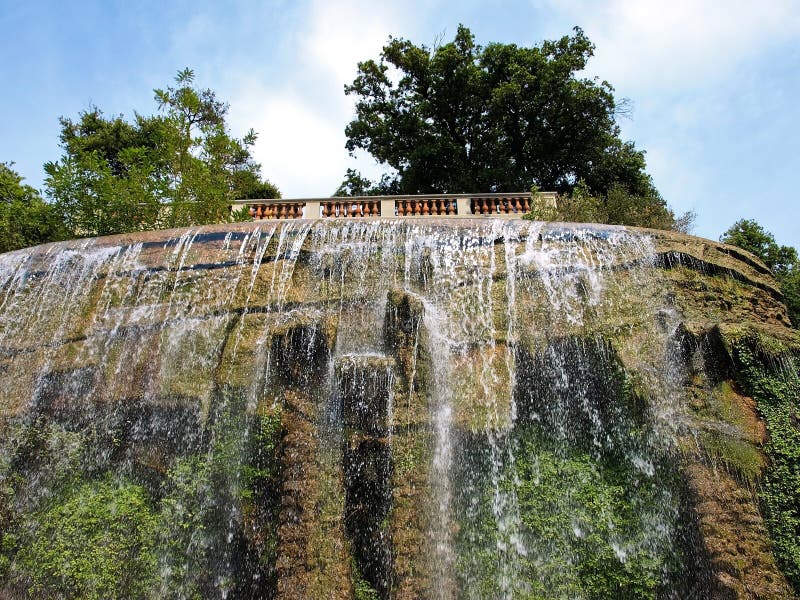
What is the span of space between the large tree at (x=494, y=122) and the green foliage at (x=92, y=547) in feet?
56.5

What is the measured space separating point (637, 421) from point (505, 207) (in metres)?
7.77

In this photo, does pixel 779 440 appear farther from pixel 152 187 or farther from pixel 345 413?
pixel 152 187

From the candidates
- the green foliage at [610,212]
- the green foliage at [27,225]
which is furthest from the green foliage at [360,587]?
the green foliage at [27,225]

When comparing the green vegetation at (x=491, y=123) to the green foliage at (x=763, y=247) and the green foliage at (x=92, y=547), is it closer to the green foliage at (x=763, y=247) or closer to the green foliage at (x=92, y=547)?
the green foliage at (x=763, y=247)

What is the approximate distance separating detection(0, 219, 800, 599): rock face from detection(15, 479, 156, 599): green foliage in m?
0.03

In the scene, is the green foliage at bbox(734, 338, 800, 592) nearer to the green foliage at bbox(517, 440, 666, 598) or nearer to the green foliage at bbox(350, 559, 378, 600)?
the green foliage at bbox(517, 440, 666, 598)

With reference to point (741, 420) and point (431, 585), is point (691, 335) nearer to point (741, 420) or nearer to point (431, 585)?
point (741, 420)

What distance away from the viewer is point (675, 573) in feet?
21.6

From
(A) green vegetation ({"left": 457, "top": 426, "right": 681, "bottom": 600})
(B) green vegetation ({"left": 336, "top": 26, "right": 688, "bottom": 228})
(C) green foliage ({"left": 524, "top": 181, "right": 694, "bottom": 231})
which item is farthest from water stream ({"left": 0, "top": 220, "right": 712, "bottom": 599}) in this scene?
(B) green vegetation ({"left": 336, "top": 26, "right": 688, "bottom": 228})

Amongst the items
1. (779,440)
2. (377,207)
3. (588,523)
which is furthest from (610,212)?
(588,523)

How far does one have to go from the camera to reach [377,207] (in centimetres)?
1332

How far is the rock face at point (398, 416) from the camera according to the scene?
6684 millimetres

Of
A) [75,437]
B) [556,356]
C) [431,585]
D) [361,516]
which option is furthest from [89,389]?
[556,356]

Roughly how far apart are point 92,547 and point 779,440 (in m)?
8.06
